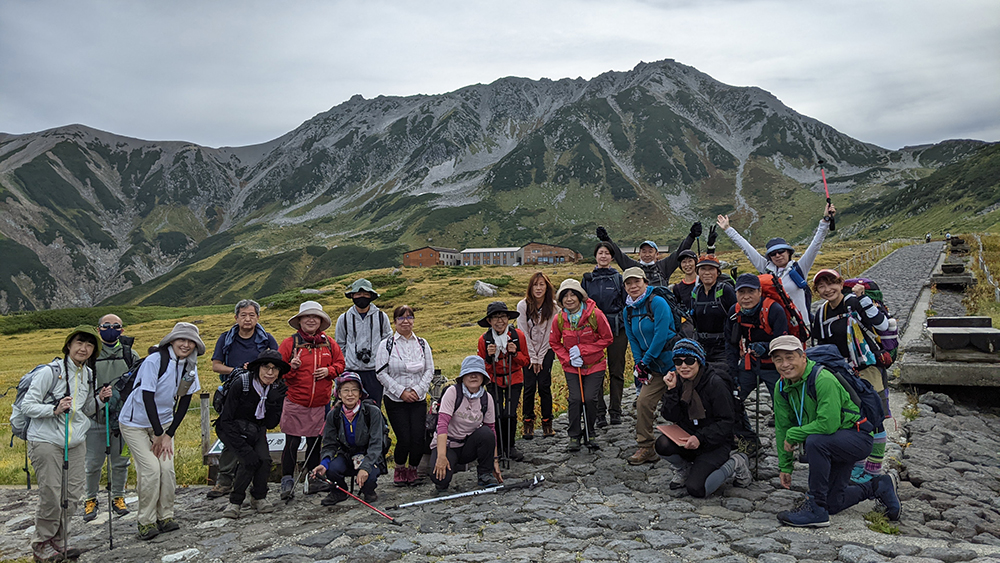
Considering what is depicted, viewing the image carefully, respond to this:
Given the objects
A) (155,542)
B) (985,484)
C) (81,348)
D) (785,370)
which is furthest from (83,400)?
(985,484)

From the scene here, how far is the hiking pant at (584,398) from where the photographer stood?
9438mm

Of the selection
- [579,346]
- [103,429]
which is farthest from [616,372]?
[103,429]

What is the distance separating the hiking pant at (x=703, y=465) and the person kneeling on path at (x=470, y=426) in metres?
2.51

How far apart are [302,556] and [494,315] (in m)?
4.48

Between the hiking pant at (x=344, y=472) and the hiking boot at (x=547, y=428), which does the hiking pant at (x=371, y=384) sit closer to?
the hiking pant at (x=344, y=472)

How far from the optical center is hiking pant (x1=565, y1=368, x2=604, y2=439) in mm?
9438

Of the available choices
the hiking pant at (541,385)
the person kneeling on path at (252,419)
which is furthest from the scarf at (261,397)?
the hiking pant at (541,385)

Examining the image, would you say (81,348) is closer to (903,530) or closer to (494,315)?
(494,315)

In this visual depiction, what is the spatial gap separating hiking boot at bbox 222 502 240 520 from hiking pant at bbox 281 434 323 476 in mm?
830

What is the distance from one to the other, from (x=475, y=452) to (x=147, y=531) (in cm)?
451

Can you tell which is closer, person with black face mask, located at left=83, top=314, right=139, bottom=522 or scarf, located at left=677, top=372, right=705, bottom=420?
scarf, located at left=677, top=372, right=705, bottom=420

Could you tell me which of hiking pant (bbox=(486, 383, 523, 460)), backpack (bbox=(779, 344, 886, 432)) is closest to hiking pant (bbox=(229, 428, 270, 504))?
hiking pant (bbox=(486, 383, 523, 460))

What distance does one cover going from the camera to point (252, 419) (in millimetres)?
8188

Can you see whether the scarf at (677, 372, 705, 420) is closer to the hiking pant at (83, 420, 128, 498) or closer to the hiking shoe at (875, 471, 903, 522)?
the hiking shoe at (875, 471, 903, 522)
